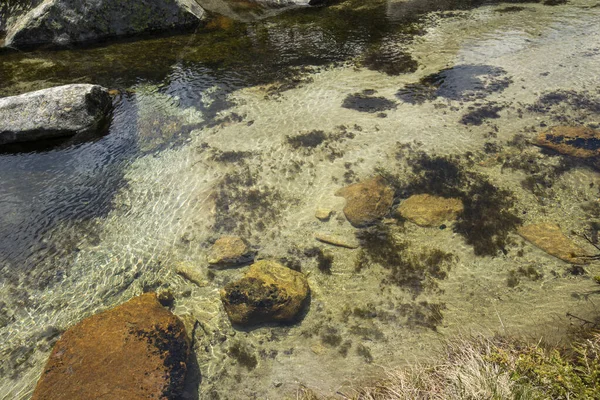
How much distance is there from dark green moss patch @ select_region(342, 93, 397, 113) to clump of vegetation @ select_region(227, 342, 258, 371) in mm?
6955

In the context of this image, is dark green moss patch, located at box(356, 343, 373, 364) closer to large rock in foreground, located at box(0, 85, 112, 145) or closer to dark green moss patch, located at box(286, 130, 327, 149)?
dark green moss patch, located at box(286, 130, 327, 149)

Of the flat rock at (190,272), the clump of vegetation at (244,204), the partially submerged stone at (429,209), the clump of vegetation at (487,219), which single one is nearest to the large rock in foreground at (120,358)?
the flat rock at (190,272)

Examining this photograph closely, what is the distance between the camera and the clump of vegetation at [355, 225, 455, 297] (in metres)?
5.57

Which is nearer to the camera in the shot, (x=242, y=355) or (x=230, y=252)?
(x=242, y=355)

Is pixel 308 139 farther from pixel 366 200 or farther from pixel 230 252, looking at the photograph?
pixel 230 252

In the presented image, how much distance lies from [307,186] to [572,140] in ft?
Answer: 20.2

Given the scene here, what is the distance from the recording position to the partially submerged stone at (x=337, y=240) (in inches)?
244

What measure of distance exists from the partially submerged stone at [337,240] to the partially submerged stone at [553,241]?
2977 millimetres

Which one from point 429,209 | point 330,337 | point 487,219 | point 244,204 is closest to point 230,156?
point 244,204

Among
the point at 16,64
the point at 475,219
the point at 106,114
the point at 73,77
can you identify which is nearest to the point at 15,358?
the point at 106,114

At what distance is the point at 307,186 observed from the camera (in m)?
7.39

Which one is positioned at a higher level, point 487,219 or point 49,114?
point 49,114

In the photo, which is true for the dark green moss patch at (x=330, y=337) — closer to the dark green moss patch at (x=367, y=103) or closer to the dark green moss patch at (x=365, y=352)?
the dark green moss patch at (x=365, y=352)

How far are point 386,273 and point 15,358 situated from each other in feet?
18.9
